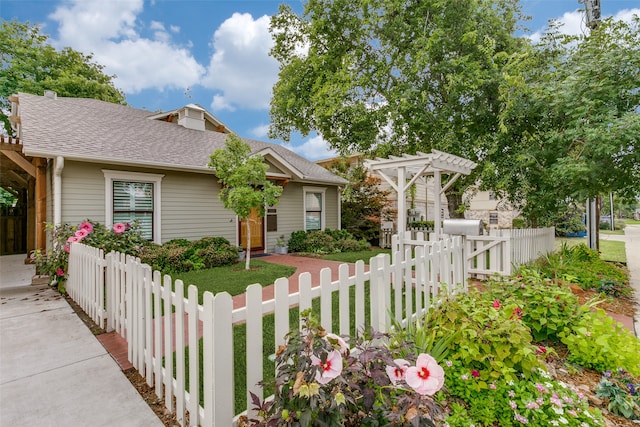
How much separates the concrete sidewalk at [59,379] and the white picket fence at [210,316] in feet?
0.69

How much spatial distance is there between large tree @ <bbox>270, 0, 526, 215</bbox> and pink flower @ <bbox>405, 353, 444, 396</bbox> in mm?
8092

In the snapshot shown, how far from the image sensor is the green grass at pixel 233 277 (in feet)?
18.2

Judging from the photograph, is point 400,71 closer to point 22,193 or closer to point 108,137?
point 108,137

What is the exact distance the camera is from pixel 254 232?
10188 millimetres

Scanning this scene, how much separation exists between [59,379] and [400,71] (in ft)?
32.4

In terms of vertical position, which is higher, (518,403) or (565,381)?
(518,403)

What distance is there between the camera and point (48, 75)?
56.1 ft

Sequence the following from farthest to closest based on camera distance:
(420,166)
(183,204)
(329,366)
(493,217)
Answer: (493,217), (183,204), (420,166), (329,366)

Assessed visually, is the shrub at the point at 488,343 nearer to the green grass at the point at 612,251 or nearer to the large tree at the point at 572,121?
the large tree at the point at 572,121

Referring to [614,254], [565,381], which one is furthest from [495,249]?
[614,254]

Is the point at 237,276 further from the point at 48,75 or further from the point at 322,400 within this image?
the point at 48,75

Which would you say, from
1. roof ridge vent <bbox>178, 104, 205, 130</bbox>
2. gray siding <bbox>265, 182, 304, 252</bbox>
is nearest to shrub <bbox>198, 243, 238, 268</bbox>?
gray siding <bbox>265, 182, 304, 252</bbox>

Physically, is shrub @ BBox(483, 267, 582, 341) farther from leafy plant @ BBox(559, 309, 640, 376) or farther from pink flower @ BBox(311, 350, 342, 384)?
pink flower @ BBox(311, 350, 342, 384)

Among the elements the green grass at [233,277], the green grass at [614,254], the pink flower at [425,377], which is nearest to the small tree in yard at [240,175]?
the green grass at [233,277]
